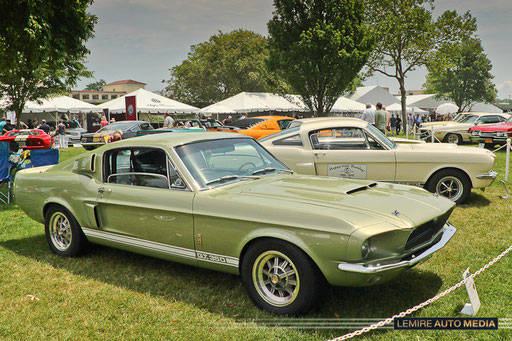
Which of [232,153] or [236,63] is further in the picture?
[236,63]

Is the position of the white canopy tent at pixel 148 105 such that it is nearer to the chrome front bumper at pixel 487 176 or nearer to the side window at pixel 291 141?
the side window at pixel 291 141

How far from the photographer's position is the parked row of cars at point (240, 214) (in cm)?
311

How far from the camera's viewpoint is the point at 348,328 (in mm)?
3217

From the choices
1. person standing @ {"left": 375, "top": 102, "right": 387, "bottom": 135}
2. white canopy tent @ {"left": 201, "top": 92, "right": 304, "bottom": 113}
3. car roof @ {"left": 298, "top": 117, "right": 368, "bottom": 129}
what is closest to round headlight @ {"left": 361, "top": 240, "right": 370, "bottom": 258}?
car roof @ {"left": 298, "top": 117, "right": 368, "bottom": 129}

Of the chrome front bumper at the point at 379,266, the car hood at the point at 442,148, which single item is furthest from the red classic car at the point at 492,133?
the chrome front bumper at the point at 379,266

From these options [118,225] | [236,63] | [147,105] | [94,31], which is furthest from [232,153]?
[236,63]

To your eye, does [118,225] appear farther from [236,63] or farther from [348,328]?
[236,63]

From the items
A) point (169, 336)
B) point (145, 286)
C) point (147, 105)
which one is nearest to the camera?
point (169, 336)

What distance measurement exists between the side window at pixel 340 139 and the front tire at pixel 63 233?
13.7 feet

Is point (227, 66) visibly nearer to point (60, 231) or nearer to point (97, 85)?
point (60, 231)

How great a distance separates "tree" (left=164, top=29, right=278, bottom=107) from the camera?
51500 millimetres

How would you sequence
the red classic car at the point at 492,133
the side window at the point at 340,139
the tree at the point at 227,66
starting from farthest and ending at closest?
1. the tree at the point at 227,66
2. the red classic car at the point at 492,133
3. the side window at the point at 340,139

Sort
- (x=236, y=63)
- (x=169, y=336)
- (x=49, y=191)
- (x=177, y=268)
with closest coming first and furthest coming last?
(x=169, y=336) → (x=177, y=268) → (x=49, y=191) → (x=236, y=63)

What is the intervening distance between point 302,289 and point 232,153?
5.60 feet
